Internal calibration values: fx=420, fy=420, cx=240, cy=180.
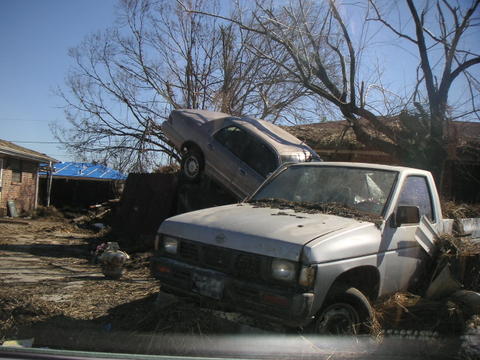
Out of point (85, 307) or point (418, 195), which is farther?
point (85, 307)

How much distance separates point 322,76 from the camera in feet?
34.7

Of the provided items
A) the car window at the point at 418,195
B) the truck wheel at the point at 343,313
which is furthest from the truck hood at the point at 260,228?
the car window at the point at 418,195

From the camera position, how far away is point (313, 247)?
10.2 ft

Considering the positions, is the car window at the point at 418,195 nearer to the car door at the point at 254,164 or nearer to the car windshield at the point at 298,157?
the car windshield at the point at 298,157

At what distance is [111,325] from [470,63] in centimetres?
899

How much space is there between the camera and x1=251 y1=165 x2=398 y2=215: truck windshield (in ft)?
13.6

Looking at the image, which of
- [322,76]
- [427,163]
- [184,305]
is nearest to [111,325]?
[184,305]

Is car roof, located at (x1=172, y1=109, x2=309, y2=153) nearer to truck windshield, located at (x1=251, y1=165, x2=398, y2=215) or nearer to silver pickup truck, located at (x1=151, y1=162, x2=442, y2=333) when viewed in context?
truck windshield, located at (x1=251, y1=165, x2=398, y2=215)

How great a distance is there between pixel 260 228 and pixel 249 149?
5017 mm

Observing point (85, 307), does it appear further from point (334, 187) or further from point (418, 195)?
point (418, 195)

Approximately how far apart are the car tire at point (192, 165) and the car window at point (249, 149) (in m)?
0.65

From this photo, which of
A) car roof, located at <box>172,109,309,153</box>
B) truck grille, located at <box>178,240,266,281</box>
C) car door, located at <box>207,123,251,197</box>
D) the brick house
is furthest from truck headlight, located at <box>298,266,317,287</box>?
the brick house

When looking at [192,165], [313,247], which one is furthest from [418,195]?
[192,165]

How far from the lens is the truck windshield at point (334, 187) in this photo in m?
4.14
